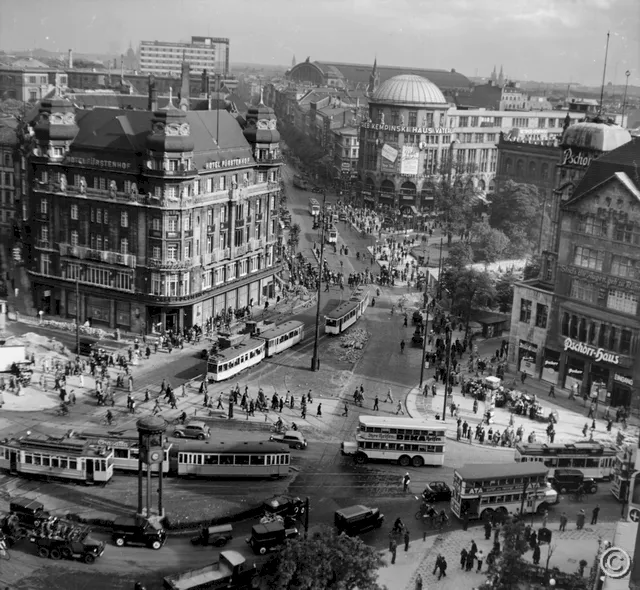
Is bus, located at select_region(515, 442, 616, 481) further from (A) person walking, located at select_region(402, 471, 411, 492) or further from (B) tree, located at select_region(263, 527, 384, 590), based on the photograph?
(B) tree, located at select_region(263, 527, 384, 590)

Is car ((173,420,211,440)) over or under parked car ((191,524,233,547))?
over

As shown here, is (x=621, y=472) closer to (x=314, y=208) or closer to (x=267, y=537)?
(x=267, y=537)

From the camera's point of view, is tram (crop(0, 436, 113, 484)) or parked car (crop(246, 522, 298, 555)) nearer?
parked car (crop(246, 522, 298, 555))

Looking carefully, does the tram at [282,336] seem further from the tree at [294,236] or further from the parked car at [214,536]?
the tree at [294,236]

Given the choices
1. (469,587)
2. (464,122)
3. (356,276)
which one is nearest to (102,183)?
(356,276)

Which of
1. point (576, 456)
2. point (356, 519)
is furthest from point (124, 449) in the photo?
point (576, 456)

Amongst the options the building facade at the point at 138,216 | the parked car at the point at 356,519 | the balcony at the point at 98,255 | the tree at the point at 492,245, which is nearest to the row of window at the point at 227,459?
the parked car at the point at 356,519

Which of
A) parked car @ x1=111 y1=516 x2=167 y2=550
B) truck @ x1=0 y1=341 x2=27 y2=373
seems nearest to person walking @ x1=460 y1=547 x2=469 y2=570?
parked car @ x1=111 y1=516 x2=167 y2=550
